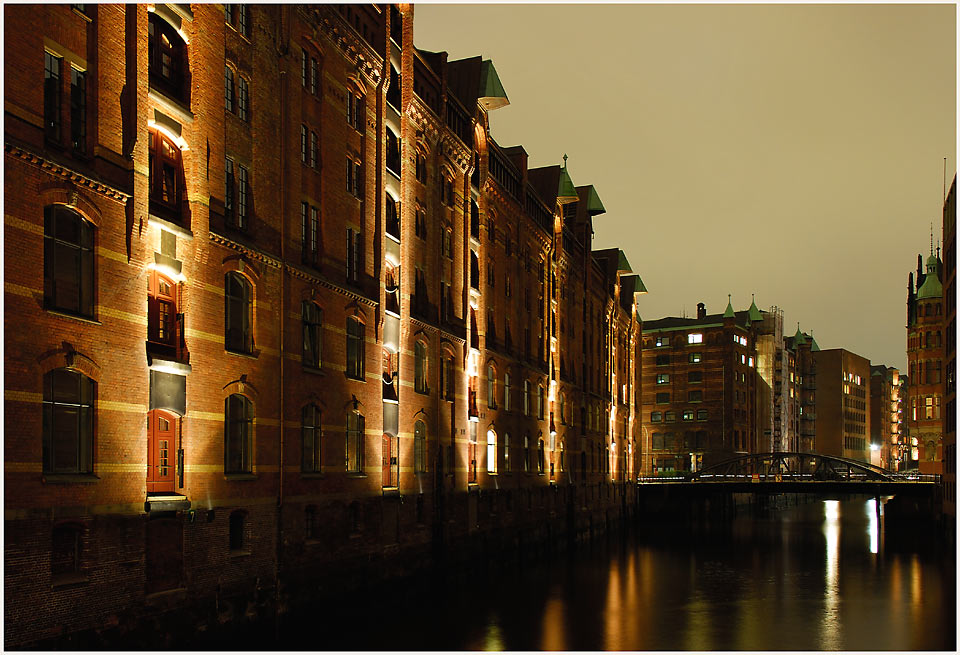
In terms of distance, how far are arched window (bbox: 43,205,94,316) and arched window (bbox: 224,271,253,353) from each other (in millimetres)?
5168

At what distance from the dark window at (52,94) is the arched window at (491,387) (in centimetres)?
2888

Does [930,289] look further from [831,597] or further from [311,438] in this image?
[311,438]

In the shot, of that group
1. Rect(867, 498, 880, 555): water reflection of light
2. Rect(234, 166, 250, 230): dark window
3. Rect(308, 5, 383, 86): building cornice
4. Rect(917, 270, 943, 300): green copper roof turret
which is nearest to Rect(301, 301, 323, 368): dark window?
Rect(234, 166, 250, 230): dark window

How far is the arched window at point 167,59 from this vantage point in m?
21.4

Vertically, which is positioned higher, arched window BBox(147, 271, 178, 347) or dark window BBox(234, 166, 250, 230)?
dark window BBox(234, 166, 250, 230)

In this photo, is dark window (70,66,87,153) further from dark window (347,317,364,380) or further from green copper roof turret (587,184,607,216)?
Result: green copper roof turret (587,184,607,216)

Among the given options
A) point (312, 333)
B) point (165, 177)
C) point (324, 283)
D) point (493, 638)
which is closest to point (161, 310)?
point (165, 177)

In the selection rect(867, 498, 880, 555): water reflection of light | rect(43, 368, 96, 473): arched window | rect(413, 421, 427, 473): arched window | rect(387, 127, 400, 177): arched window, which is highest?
rect(387, 127, 400, 177): arched window

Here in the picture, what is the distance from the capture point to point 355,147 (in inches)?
1217

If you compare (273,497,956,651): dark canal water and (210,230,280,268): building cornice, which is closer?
(210,230,280,268): building cornice

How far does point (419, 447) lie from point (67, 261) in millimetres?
19557

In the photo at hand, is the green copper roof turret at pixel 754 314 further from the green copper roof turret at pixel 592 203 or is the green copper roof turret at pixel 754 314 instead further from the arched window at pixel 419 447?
the arched window at pixel 419 447

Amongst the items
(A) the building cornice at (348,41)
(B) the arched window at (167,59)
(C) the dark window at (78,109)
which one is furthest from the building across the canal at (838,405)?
(C) the dark window at (78,109)

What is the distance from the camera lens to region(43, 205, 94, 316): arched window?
17.6 meters
